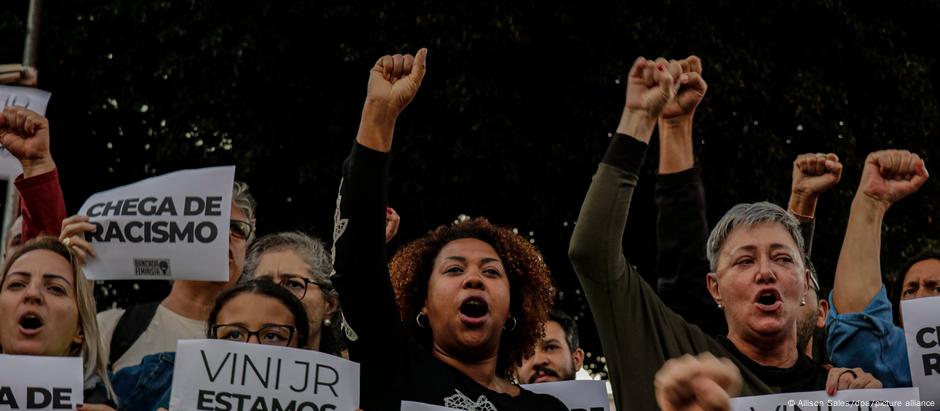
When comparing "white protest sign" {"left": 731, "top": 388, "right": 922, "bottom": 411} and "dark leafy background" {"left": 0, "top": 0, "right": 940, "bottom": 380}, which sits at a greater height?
"dark leafy background" {"left": 0, "top": 0, "right": 940, "bottom": 380}

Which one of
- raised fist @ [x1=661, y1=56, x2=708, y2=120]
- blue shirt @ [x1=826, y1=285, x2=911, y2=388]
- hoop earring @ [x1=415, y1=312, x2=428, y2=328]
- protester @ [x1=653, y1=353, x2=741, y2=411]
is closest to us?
protester @ [x1=653, y1=353, x2=741, y2=411]

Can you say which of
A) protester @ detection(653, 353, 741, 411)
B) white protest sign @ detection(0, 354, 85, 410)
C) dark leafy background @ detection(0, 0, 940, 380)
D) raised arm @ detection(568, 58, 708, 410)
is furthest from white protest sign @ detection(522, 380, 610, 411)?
dark leafy background @ detection(0, 0, 940, 380)

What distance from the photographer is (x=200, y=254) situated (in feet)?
17.4

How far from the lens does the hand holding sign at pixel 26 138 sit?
533 centimetres

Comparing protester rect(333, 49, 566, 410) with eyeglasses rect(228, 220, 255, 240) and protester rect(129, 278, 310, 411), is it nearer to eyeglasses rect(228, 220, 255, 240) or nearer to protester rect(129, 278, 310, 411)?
protester rect(129, 278, 310, 411)

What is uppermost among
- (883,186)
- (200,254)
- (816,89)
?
(816,89)

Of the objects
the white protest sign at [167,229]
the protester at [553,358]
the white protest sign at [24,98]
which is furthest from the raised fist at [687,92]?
the white protest sign at [24,98]

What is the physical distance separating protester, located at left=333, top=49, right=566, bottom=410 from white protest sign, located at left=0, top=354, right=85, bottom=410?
0.89m

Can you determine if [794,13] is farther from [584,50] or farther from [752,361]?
[752,361]

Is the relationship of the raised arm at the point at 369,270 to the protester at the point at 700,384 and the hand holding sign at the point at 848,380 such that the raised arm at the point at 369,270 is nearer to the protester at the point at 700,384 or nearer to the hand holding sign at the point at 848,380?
the hand holding sign at the point at 848,380

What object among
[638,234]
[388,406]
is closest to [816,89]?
[638,234]

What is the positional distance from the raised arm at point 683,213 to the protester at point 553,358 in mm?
1586

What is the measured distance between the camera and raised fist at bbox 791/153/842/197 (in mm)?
5430

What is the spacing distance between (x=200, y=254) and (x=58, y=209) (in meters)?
0.58
